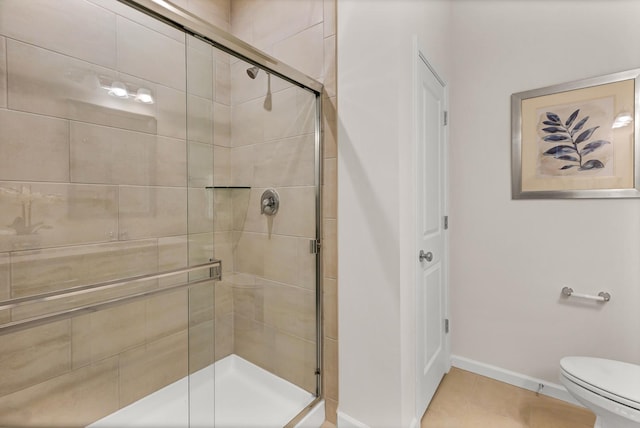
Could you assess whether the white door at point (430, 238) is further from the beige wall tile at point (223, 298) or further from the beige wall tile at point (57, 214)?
the beige wall tile at point (57, 214)

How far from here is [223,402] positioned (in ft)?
4.77

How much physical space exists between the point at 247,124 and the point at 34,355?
1349 mm

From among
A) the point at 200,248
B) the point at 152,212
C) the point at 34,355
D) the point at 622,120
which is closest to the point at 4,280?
the point at 34,355

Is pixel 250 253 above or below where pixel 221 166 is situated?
below

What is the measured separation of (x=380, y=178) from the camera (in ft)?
4.36

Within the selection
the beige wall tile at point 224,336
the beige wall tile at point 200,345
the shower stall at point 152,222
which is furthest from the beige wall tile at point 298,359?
the beige wall tile at point 200,345

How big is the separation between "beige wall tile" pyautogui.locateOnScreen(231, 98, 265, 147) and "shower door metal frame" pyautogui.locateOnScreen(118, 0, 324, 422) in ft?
0.68

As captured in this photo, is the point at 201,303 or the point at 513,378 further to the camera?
the point at 513,378

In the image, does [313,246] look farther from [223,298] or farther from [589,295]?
[589,295]

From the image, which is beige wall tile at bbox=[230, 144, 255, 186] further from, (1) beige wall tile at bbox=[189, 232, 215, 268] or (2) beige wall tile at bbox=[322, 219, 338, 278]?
(2) beige wall tile at bbox=[322, 219, 338, 278]

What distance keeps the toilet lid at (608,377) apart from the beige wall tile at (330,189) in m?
1.26

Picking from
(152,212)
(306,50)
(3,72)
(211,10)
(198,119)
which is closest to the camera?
(3,72)

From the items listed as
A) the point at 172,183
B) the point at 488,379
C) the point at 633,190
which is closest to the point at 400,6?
the point at 172,183

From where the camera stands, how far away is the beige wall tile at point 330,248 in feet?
4.98
